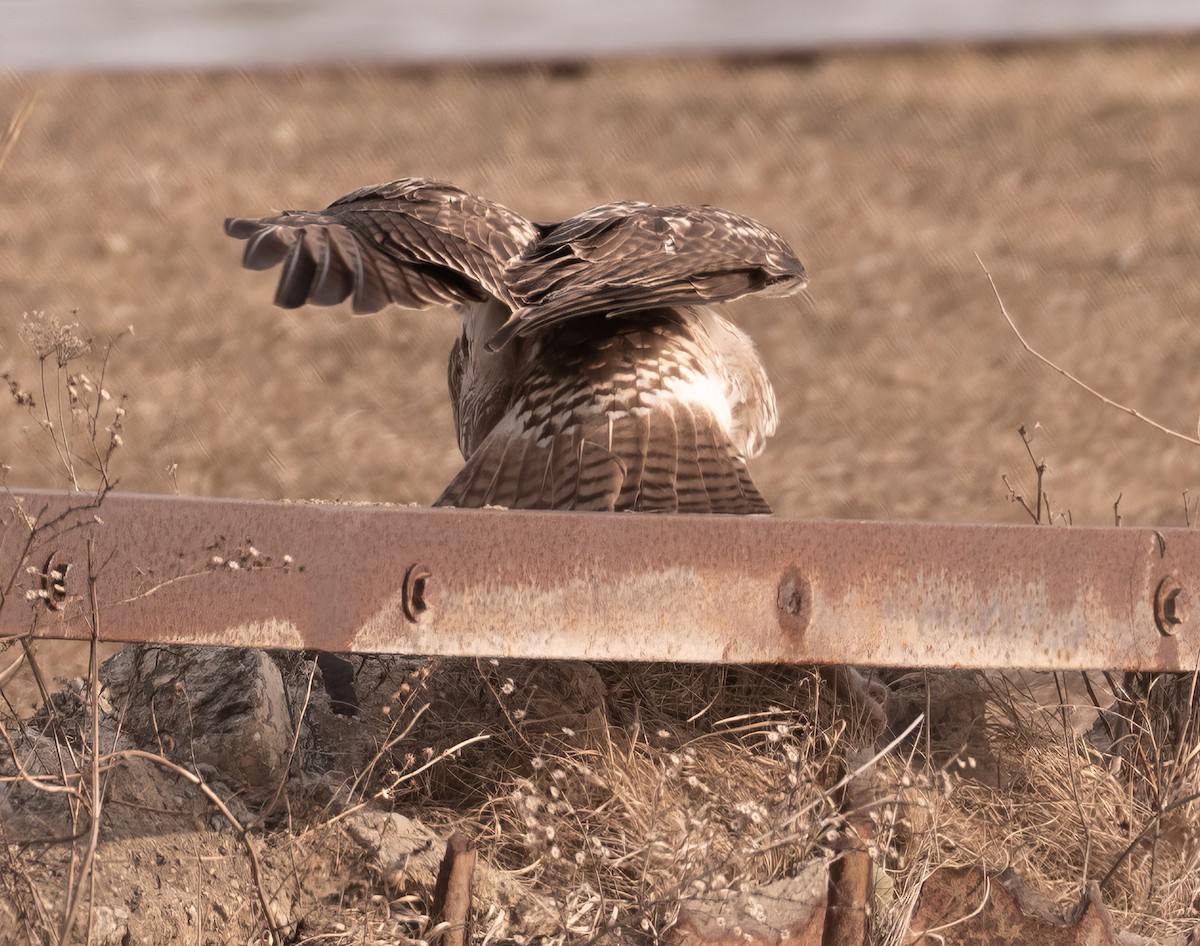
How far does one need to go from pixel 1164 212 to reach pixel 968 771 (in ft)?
24.5

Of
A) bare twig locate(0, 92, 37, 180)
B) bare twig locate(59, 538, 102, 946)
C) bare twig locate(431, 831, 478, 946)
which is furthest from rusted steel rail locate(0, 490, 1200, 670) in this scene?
bare twig locate(0, 92, 37, 180)

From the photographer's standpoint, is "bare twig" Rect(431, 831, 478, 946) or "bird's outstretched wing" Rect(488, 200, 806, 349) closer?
"bare twig" Rect(431, 831, 478, 946)

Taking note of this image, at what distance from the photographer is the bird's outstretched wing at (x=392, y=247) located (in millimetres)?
2375

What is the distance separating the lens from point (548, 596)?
2.10 meters

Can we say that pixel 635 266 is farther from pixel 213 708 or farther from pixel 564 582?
pixel 213 708

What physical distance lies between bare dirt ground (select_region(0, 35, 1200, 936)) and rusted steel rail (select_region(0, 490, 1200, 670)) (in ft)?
13.7

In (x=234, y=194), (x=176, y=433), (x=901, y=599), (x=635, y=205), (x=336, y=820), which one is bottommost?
(x=176, y=433)

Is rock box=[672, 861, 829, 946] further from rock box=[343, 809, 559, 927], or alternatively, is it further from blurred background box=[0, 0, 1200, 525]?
blurred background box=[0, 0, 1200, 525]

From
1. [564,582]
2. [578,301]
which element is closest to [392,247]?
[578,301]

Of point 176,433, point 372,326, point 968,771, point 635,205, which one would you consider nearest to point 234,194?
point 372,326

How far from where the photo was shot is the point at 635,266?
2613 millimetres

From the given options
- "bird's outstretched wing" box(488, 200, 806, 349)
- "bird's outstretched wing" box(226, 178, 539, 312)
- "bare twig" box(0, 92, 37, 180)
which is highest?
"bare twig" box(0, 92, 37, 180)

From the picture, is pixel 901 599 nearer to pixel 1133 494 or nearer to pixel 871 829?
pixel 871 829

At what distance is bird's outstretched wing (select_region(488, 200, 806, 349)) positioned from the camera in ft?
8.18
